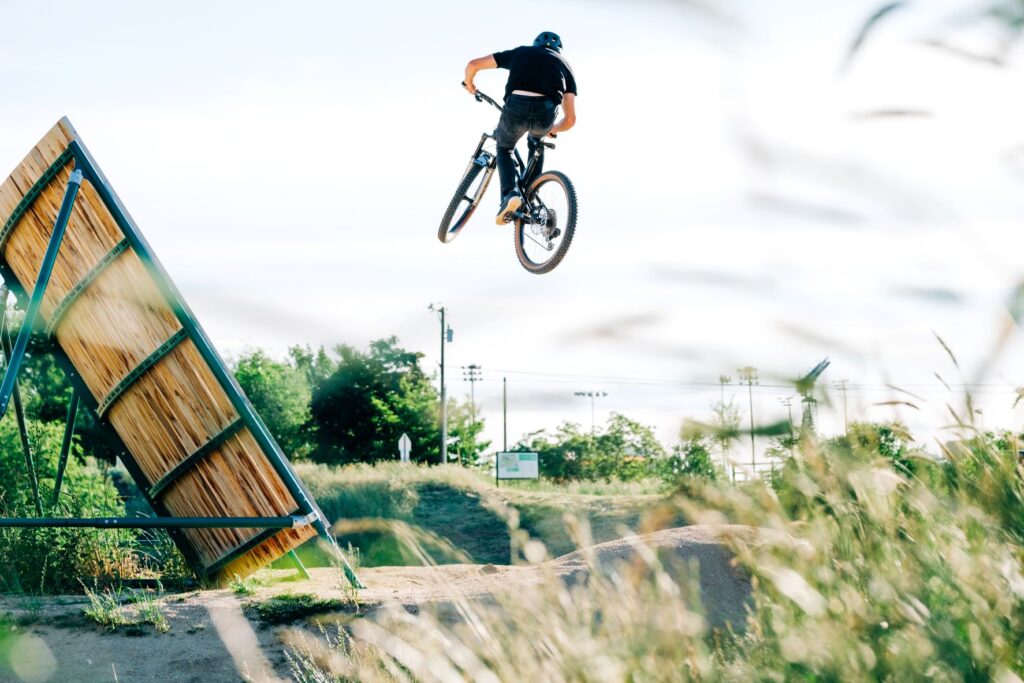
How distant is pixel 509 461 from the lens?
29.4 metres

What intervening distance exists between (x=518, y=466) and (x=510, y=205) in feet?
70.5

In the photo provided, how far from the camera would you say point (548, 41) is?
26.1 ft

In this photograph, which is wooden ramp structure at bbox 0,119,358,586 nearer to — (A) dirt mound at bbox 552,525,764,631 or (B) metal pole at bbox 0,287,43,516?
(B) metal pole at bbox 0,287,43,516

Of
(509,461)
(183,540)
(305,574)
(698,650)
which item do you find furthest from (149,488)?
(509,461)

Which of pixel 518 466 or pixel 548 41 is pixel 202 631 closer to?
pixel 548 41

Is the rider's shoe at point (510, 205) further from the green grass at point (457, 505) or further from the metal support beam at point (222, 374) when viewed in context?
the green grass at point (457, 505)

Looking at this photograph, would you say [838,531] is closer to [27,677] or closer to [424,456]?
[27,677]

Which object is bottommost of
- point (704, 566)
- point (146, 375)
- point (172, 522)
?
point (704, 566)

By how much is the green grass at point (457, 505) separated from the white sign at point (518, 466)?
2756 mm

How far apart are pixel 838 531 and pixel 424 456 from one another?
124 ft

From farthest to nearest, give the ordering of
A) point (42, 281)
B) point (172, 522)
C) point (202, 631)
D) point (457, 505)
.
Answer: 1. point (457, 505)
2. point (42, 281)
3. point (172, 522)
4. point (202, 631)

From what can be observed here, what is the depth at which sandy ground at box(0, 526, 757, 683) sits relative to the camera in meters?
5.64

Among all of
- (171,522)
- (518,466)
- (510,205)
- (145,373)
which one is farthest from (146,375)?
(518,466)

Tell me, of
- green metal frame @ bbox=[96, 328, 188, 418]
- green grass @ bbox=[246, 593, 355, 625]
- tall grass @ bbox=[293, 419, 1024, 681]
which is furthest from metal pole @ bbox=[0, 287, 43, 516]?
tall grass @ bbox=[293, 419, 1024, 681]
